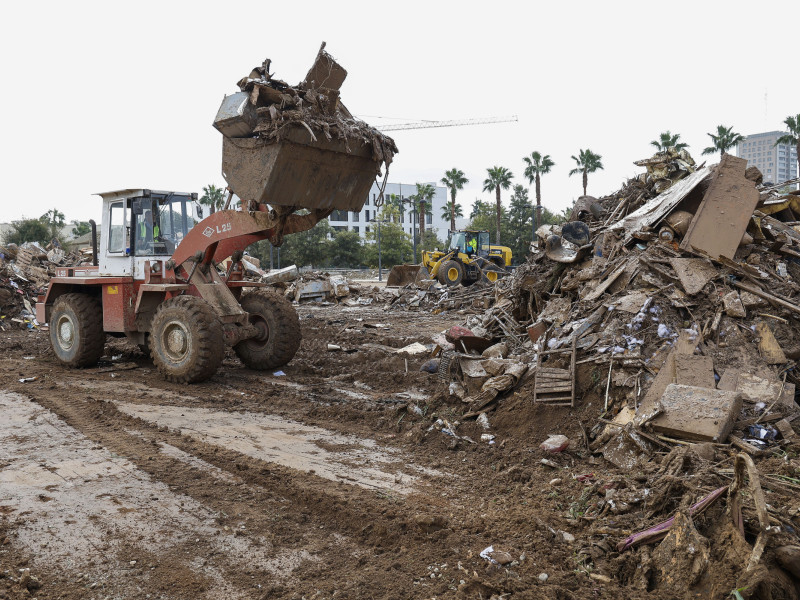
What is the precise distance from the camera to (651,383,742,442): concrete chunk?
Answer: 507cm

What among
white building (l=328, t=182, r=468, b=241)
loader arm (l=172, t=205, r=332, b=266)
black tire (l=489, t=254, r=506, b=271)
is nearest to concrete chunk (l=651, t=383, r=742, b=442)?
loader arm (l=172, t=205, r=332, b=266)

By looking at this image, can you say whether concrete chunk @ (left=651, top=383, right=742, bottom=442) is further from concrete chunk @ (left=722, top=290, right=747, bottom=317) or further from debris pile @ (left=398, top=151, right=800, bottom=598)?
concrete chunk @ (left=722, top=290, right=747, bottom=317)

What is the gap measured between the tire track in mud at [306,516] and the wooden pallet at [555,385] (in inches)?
87.5

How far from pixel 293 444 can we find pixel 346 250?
49.7m

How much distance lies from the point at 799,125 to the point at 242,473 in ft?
124

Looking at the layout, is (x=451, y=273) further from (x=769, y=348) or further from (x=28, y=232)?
(x=28, y=232)

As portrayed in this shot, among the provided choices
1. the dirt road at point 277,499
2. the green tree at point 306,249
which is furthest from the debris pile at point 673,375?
the green tree at point 306,249

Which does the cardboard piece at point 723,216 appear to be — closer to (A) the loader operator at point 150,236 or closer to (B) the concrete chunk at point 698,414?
(B) the concrete chunk at point 698,414

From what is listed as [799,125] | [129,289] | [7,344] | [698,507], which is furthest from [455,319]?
[799,125]

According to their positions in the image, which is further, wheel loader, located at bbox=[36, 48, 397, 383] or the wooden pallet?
wheel loader, located at bbox=[36, 48, 397, 383]

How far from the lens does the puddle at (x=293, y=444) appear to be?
5.45m

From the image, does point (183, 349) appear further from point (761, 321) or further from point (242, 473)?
point (761, 321)

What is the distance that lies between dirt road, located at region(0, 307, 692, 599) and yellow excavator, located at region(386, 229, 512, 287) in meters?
17.6

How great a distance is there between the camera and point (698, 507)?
3.75m
